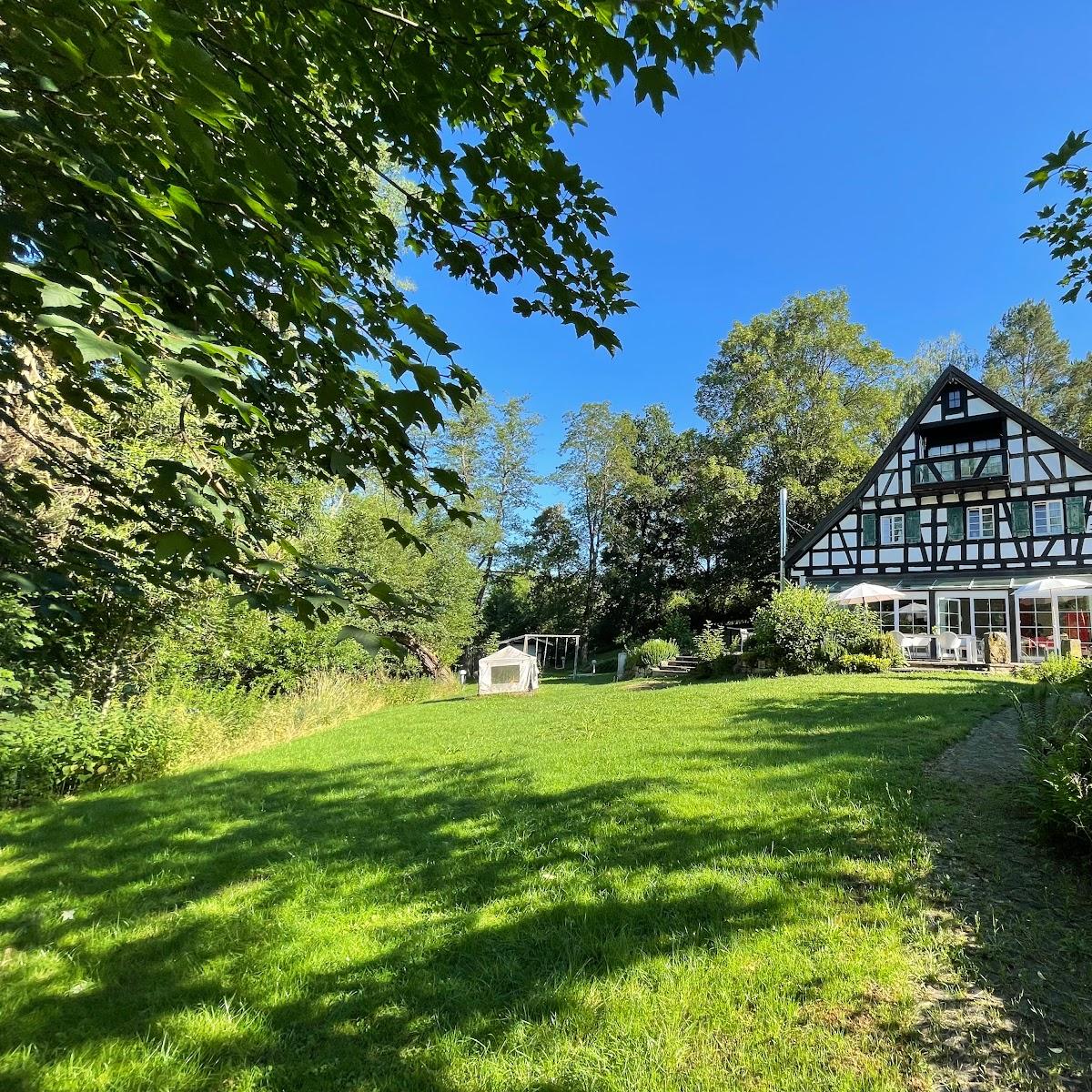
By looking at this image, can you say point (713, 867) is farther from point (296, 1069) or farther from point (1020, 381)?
point (1020, 381)

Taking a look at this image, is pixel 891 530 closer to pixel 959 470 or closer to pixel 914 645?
pixel 959 470

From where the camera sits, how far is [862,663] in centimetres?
1459

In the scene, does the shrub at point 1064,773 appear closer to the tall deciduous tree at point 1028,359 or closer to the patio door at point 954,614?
the patio door at point 954,614

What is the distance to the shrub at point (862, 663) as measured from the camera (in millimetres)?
14516

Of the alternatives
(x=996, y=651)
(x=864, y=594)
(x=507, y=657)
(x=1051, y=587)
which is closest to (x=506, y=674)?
(x=507, y=657)

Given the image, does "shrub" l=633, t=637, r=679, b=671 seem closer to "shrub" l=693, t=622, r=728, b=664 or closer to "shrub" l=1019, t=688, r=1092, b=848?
"shrub" l=693, t=622, r=728, b=664

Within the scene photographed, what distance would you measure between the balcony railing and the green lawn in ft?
63.5

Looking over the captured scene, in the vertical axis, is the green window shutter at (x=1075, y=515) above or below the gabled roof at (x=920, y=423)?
below

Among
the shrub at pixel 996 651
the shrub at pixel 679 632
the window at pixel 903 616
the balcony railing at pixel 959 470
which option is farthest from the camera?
the shrub at pixel 679 632

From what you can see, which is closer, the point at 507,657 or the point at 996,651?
the point at 996,651

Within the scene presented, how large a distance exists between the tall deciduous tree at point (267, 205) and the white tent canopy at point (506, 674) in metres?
14.1

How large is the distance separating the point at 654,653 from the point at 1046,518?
14.0 meters

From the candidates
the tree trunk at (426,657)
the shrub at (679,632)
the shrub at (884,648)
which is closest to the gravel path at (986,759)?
the shrub at (884,648)

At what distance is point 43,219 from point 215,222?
1.57 ft
